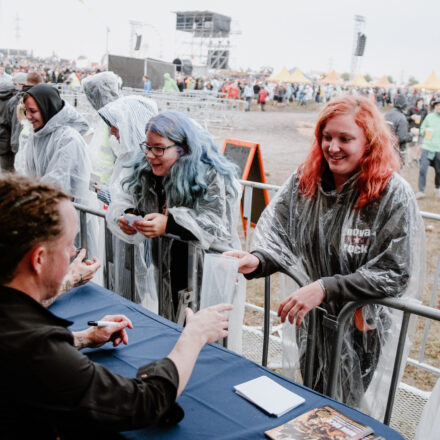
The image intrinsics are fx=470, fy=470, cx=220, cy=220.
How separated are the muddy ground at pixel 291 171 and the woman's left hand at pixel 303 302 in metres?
0.82

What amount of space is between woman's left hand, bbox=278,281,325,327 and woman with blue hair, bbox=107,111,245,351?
2.21 feet

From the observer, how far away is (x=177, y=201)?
2.67 m

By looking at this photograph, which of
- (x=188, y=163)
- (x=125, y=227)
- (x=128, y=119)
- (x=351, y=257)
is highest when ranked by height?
(x=128, y=119)

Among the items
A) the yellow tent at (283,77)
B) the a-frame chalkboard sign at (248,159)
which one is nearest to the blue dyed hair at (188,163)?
the a-frame chalkboard sign at (248,159)

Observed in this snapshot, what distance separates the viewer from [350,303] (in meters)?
1.88

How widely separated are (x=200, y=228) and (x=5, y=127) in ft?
17.3

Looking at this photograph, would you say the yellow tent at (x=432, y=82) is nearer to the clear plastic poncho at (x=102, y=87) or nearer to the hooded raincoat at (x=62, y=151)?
the clear plastic poncho at (x=102, y=87)

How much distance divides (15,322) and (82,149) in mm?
2889

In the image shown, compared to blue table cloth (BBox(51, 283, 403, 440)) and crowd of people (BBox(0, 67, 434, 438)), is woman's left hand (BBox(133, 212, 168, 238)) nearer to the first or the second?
crowd of people (BBox(0, 67, 434, 438))

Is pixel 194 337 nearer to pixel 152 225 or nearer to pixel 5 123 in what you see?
pixel 152 225

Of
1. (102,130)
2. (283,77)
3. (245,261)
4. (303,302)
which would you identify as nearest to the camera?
(303,302)

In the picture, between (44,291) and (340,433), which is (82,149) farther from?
(340,433)

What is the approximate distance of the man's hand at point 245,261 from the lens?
82.0 inches

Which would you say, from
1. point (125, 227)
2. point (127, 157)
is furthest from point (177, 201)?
point (127, 157)
